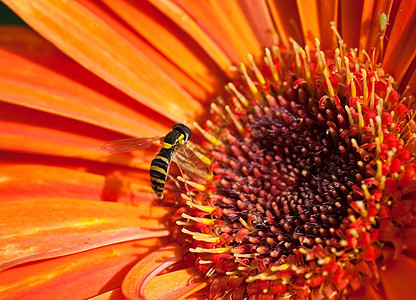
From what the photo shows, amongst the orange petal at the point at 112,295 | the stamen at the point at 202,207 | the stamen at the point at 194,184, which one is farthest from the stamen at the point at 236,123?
the orange petal at the point at 112,295

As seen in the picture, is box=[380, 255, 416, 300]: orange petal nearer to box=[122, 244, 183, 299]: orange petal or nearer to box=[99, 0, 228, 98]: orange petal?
box=[122, 244, 183, 299]: orange petal

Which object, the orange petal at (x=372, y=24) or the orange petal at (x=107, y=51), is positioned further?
the orange petal at (x=107, y=51)

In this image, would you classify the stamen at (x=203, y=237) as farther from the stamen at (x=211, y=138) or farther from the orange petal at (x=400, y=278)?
the orange petal at (x=400, y=278)

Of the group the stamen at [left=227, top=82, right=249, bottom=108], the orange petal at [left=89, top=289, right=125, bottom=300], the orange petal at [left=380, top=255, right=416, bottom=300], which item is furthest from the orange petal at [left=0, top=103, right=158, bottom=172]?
the orange petal at [left=380, top=255, right=416, bottom=300]

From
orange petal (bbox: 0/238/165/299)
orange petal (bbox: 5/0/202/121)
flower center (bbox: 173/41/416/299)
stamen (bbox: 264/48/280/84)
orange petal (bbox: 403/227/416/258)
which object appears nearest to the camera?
orange petal (bbox: 403/227/416/258)

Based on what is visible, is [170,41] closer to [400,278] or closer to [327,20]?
[327,20]

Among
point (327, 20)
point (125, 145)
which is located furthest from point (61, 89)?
point (327, 20)
